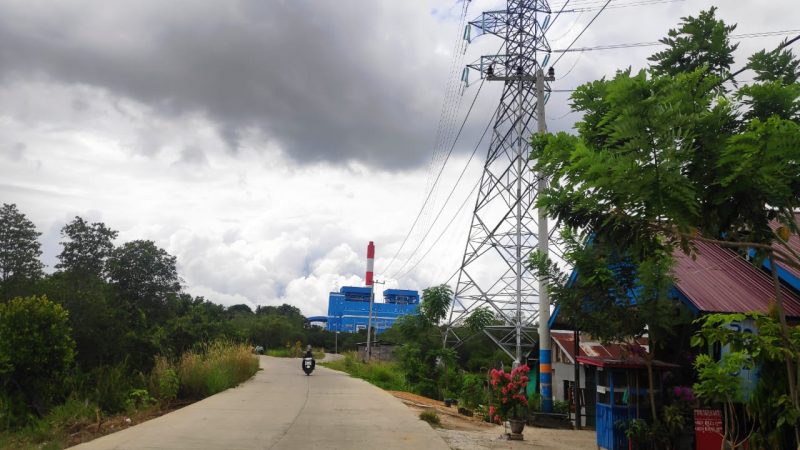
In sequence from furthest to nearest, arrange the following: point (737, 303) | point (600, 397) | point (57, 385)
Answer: point (57, 385), point (600, 397), point (737, 303)

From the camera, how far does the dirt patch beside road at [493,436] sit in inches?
468

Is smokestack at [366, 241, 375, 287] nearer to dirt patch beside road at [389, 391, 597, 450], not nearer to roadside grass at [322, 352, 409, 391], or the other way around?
roadside grass at [322, 352, 409, 391]

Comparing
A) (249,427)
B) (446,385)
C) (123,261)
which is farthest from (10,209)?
(249,427)

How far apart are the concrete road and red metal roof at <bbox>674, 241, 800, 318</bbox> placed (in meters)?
5.15

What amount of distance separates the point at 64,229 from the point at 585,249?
33741 mm

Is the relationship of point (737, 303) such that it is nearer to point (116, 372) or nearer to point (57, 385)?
point (116, 372)

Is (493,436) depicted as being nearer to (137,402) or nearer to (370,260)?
(137,402)

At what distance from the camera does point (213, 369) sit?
685 inches

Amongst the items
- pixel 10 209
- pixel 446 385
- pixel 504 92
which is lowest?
pixel 446 385

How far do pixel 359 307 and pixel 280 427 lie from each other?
57523 millimetres

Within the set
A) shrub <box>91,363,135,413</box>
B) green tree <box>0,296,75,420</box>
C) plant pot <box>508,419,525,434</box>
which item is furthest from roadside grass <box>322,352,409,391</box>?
green tree <box>0,296,75,420</box>

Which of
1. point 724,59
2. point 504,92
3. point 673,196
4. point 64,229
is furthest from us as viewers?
point 64,229

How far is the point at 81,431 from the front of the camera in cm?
1026

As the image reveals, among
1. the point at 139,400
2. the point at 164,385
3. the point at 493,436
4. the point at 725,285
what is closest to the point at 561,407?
the point at 493,436
